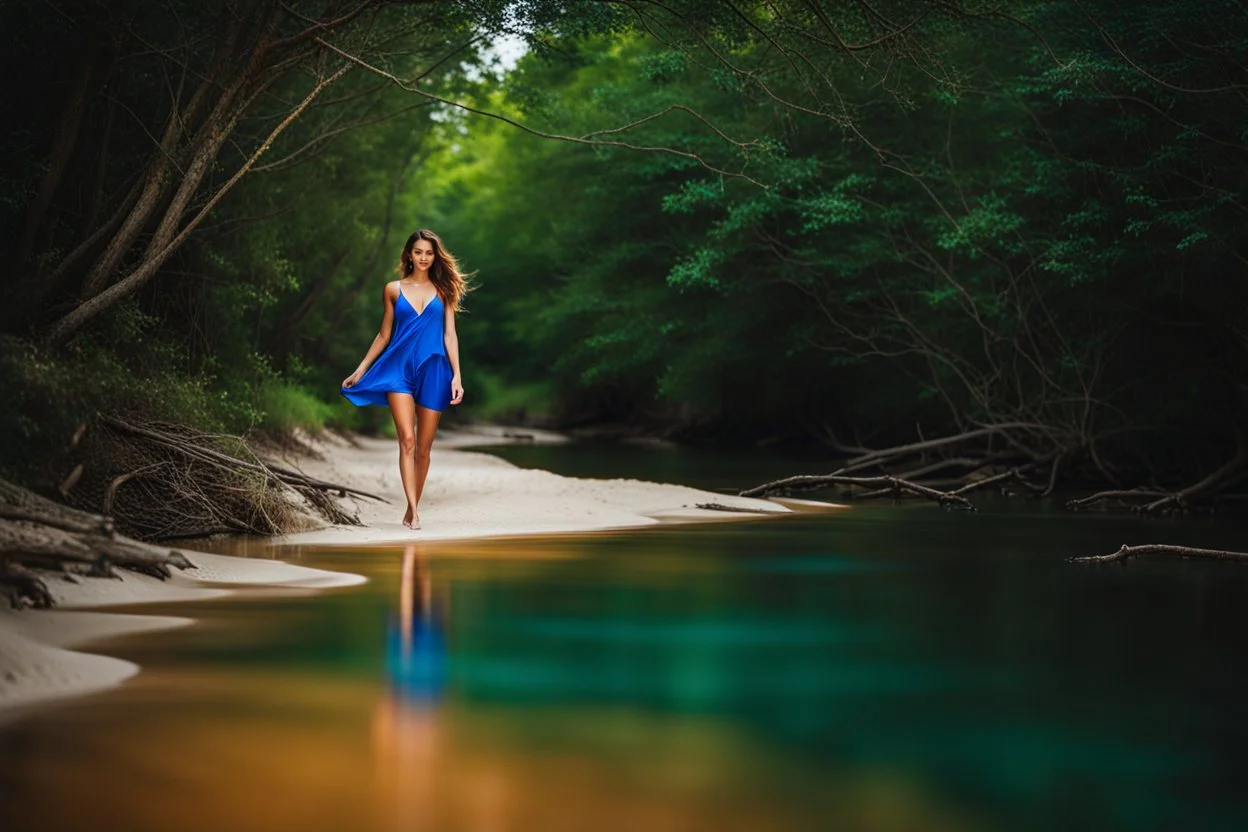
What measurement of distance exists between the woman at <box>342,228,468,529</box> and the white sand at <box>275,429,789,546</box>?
0.71m

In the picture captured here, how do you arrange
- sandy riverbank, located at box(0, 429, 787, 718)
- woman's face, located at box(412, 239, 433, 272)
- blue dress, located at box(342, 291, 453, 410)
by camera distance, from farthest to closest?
blue dress, located at box(342, 291, 453, 410) < woman's face, located at box(412, 239, 433, 272) < sandy riverbank, located at box(0, 429, 787, 718)

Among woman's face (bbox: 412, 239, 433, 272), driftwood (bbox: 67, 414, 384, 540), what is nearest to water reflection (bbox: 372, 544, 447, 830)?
driftwood (bbox: 67, 414, 384, 540)

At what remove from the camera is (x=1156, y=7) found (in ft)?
55.0

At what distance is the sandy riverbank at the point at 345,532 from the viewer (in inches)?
244

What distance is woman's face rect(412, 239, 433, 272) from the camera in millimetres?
12555

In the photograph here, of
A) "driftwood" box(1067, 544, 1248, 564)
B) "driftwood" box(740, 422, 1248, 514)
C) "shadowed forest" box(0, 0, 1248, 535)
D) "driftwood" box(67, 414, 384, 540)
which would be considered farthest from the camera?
"driftwood" box(740, 422, 1248, 514)

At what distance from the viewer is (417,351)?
12.7m

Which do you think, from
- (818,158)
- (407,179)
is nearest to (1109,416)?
(818,158)

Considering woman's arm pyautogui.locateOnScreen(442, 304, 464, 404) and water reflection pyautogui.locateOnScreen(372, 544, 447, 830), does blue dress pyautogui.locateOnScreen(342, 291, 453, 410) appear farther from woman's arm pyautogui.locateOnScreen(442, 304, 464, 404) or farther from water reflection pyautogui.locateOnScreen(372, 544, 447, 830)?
water reflection pyautogui.locateOnScreen(372, 544, 447, 830)

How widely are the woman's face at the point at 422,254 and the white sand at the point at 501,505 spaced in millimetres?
2139

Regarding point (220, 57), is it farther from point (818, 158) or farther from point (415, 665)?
point (818, 158)

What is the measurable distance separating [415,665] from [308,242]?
19769mm

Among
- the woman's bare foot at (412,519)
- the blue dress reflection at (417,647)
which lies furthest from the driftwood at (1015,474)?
the blue dress reflection at (417,647)

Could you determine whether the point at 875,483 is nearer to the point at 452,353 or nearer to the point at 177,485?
the point at 452,353
